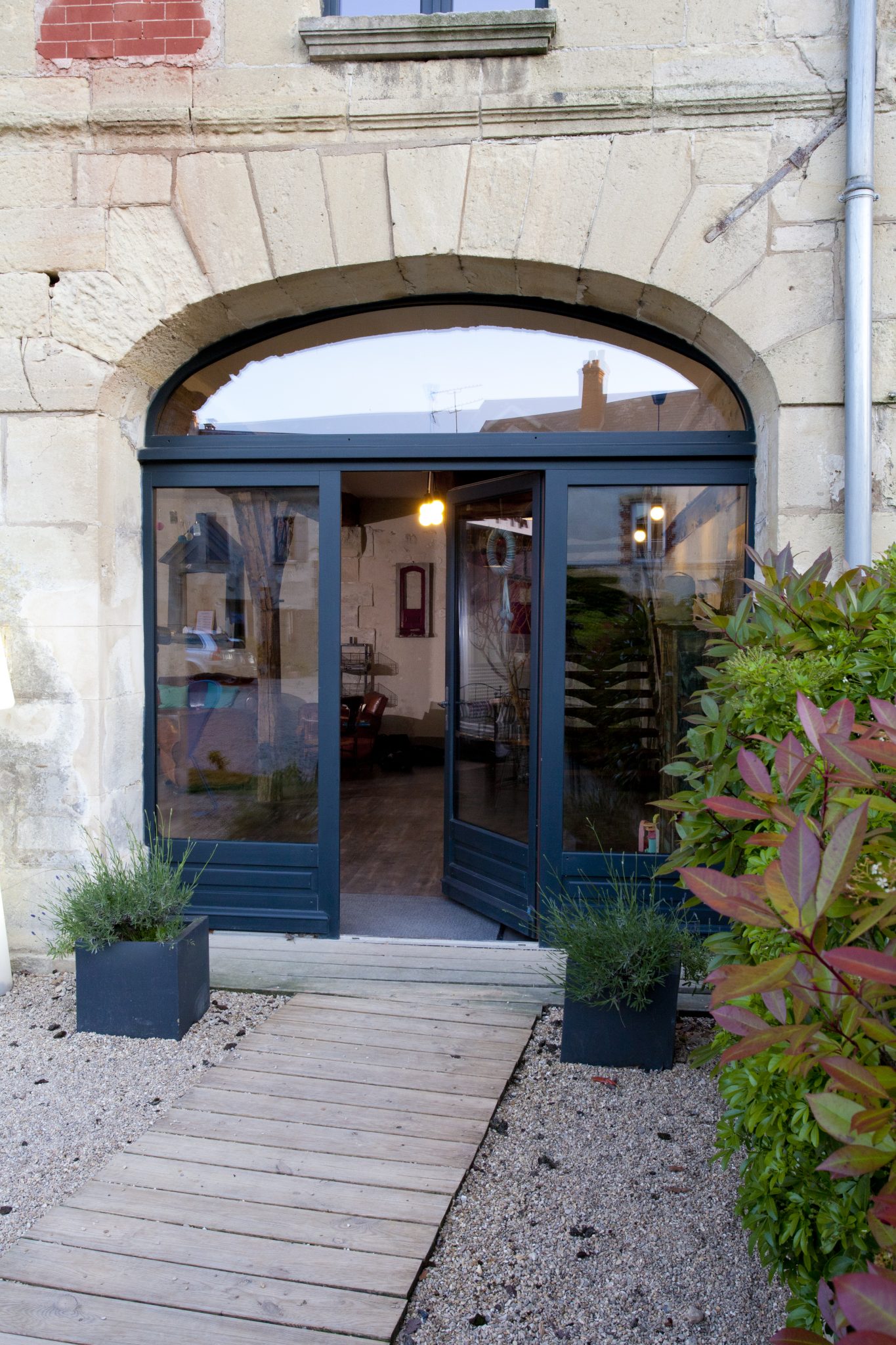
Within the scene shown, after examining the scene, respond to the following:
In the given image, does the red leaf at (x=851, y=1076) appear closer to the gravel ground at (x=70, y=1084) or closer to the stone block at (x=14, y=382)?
the gravel ground at (x=70, y=1084)

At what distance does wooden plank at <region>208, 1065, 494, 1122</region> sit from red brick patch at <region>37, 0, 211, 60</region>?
13.2 ft

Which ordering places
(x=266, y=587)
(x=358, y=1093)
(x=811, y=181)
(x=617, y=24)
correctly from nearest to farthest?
(x=358, y=1093)
(x=811, y=181)
(x=617, y=24)
(x=266, y=587)

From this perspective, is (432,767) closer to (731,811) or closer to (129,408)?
(129,408)

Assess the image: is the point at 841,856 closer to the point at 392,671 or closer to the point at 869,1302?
the point at 869,1302

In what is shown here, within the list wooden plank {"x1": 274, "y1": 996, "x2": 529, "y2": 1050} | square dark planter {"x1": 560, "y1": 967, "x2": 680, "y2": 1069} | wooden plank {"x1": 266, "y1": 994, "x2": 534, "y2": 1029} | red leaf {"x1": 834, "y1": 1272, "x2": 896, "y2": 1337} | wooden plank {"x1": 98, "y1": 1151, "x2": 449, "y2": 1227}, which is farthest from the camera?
wooden plank {"x1": 266, "y1": 994, "x2": 534, "y2": 1029}

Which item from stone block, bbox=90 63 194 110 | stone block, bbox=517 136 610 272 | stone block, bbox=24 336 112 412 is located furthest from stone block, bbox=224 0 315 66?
stone block, bbox=24 336 112 412

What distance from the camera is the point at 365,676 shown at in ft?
35.8

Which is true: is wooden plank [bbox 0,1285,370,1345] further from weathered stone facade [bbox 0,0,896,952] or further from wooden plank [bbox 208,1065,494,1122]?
weathered stone facade [bbox 0,0,896,952]

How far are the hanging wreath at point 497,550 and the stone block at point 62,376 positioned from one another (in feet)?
6.26

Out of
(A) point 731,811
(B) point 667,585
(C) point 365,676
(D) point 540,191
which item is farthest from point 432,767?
(A) point 731,811

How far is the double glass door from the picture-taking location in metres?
3.94

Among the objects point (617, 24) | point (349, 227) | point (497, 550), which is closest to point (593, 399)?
point (497, 550)

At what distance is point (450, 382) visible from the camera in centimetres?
419

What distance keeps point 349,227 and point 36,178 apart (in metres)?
1.37
